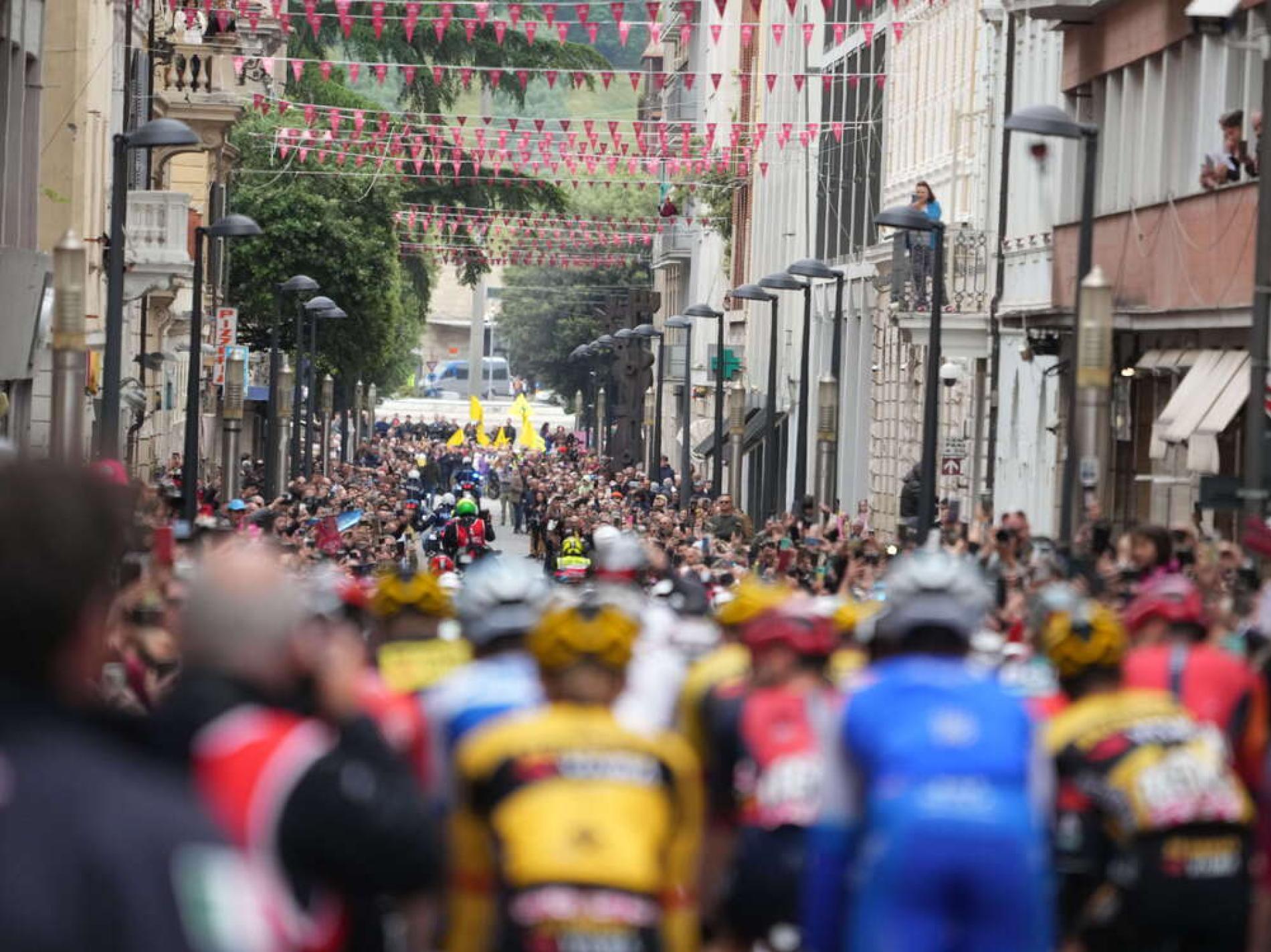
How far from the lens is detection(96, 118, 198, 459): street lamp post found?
92.2 feet

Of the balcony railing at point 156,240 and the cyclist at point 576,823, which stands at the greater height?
the balcony railing at point 156,240

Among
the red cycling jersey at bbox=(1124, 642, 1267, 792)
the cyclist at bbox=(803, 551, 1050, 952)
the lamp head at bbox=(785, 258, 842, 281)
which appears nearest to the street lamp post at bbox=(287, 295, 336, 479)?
the lamp head at bbox=(785, 258, 842, 281)

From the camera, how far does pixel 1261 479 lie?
21875 mm

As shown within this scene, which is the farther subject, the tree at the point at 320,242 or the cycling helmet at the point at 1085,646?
the tree at the point at 320,242

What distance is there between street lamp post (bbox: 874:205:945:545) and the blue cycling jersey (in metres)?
23.7

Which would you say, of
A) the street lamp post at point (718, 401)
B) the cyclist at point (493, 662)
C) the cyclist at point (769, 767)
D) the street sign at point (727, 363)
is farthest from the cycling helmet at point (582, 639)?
the street sign at point (727, 363)

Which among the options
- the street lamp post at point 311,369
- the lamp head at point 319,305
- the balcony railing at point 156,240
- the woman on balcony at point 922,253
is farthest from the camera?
the street lamp post at point 311,369

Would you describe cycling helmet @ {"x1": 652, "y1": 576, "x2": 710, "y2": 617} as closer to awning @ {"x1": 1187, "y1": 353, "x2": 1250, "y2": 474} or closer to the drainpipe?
awning @ {"x1": 1187, "y1": 353, "x2": 1250, "y2": 474}

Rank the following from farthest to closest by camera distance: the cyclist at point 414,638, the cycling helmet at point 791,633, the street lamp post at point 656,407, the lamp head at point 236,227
→ the street lamp post at point 656,407, the lamp head at point 236,227, the cyclist at point 414,638, the cycling helmet at point 791,633

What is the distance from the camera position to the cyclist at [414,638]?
10133 millimetres

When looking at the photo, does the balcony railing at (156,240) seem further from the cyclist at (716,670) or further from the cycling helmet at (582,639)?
the cycling helmet at (582,639)

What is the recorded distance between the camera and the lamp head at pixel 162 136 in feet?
91.2

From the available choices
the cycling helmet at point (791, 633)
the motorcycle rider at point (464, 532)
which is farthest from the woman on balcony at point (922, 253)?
the cycling helmet at point (791, 633)

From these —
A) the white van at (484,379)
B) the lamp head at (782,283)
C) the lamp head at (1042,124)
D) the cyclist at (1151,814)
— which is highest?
the lamp head at (1042,124)
